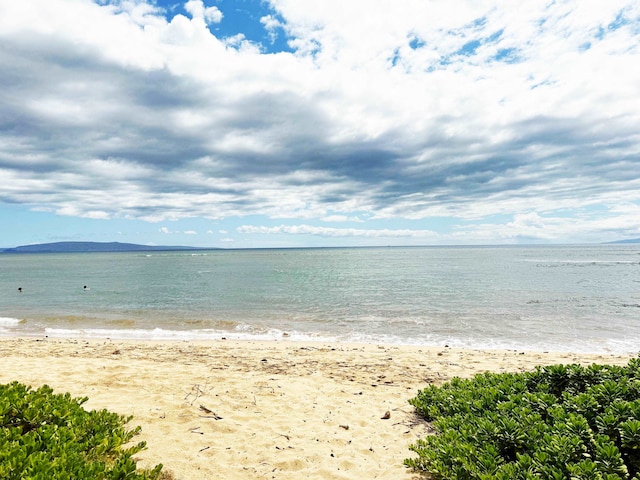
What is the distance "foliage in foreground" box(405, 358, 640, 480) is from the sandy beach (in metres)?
0.89

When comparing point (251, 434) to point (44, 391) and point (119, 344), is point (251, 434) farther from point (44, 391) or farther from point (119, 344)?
point (119, 344)

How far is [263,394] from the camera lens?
7961 millimetres

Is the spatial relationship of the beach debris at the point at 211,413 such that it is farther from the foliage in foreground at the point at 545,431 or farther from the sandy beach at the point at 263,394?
the foliage in foreground at the point at 545,431

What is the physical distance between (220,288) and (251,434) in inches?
1268

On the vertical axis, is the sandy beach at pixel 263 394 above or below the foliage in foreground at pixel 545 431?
below

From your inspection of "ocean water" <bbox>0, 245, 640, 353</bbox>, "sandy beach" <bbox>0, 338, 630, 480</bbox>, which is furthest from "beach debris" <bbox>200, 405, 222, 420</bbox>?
"ocean water" <bbox>0, 245, 640, 353</bbox>

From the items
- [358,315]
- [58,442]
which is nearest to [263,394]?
[58,442]

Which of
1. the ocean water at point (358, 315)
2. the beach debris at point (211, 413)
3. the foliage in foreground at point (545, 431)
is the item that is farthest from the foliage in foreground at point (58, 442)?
the ocean water at point (358, 315)

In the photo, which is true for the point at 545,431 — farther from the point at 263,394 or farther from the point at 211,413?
the point at 263,394

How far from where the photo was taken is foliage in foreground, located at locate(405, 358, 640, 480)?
340 cm

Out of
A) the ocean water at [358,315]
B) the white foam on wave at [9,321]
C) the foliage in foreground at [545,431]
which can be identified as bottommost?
the ocean water at [358,315]

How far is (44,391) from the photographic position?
16.9ft

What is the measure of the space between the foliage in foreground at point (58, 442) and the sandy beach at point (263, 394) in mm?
821

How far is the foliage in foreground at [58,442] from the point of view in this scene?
10.2ft
